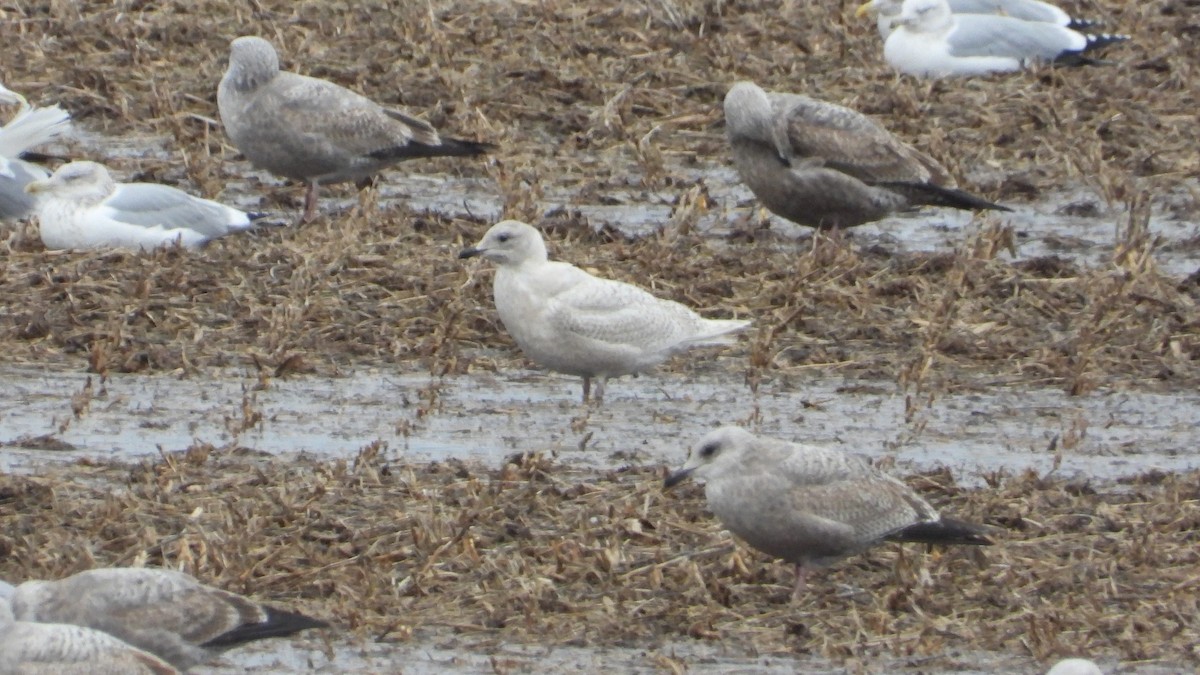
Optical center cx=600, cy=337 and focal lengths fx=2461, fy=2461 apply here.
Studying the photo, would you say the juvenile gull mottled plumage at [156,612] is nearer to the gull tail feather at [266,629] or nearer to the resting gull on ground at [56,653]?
the gull tail feather at [266,629]

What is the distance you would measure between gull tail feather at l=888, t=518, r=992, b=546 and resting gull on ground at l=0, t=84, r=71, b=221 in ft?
18.5

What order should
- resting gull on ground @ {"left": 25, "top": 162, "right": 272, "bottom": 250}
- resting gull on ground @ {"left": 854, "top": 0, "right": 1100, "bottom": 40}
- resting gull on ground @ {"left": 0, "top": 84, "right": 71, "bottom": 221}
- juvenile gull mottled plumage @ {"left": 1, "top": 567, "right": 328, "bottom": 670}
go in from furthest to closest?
1. resting gull on ground @ {"left": 854, "top": 0, "right": 1100, "bottom": 40}
2. resting gull on ground @ {"left": 0, "top": 84, "right": 71, "bottom": 221}
3. resting gull on ground @ {"left": 25, "top": 162, "right": 272, "bottom": 250}
4. juvenile gull mottled plumage @ {"left": 1, "top": 567, "right": 328, "bottom": 670}

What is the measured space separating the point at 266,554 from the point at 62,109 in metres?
6.16

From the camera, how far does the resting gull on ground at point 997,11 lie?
47.7 ft

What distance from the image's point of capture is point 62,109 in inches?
499

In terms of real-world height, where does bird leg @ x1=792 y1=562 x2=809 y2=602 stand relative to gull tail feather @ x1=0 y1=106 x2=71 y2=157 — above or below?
below

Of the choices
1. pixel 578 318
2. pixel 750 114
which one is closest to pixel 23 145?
pixel 750 114

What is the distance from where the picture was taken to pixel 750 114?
36.7ft

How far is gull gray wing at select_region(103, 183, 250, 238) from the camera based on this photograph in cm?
1061

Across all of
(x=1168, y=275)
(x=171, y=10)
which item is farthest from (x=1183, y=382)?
(x=171, y=10)

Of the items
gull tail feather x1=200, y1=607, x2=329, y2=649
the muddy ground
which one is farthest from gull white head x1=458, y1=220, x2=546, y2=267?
gull tail feather x1=200, y1=607, x2=329, y2=649

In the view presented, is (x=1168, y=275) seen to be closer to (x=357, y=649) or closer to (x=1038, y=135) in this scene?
(x=1038, y=135)

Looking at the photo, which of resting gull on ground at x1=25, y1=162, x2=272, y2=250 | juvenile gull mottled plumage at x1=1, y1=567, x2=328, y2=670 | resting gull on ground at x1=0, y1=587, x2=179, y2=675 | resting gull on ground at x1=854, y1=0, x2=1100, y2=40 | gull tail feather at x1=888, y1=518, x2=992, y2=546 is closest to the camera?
resting gull on ground at x1=0, y1=587, x2=179, y2=675

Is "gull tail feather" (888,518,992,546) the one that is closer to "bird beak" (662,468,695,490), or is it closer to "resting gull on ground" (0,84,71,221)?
"bird beak" (662,468,695,490)
